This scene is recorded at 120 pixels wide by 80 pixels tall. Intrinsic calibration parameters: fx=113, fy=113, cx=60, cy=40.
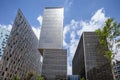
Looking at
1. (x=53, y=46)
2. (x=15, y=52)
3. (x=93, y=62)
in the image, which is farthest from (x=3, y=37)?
(x=93, y=62)

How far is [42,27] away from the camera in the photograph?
231 ft

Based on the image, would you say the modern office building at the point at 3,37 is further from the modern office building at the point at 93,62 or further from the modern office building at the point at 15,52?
the modern office building at the point at 93,62

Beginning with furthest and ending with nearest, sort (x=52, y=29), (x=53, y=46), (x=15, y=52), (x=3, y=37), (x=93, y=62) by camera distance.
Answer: (x=52, y=29) → (x=53, y=46) → (x=15, y=52) → (x=93, y=62) → (x=3, y=37)

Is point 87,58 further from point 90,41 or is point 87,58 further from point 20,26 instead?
point 20,26

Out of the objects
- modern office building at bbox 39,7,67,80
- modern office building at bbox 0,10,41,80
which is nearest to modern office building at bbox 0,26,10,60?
modern office building at bbox 0,10,41,80

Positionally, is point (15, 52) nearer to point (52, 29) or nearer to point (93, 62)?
point (52, 29)

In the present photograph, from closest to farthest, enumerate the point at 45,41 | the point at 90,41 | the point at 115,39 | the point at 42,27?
1. the point at 115,39
2. the point at 90,41
3. the point at 45,41
4. the point at 42,27

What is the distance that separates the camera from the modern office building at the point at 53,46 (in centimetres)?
5288

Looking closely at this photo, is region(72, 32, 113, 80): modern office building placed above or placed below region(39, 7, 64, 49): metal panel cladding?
below

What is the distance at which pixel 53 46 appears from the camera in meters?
63.0

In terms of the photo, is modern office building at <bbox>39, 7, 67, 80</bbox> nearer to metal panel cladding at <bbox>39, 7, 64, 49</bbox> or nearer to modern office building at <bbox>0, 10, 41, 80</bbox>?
metal panel cladding at <bbox>39, 7, 64, 49</bbox>

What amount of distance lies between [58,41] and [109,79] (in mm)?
35495

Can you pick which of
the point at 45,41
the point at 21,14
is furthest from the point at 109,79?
the point at 21,14

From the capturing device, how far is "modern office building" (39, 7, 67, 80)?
5288cm
